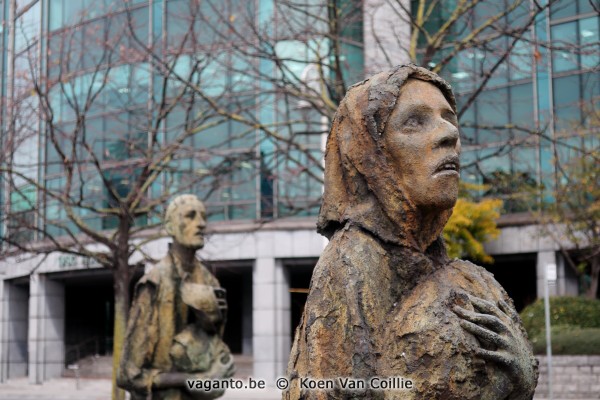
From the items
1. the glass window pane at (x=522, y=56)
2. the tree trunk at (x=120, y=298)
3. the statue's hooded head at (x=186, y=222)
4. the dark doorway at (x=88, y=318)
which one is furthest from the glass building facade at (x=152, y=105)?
the dark doorway at (x=88, y=318)

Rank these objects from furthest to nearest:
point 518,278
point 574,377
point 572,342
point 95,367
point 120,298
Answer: point 95,367 < point 518,278 < point 572,342 < point 574,377 < point 120,298

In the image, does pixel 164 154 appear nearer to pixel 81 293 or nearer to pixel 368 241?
pixel 368 241

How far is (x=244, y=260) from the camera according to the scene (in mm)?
28000

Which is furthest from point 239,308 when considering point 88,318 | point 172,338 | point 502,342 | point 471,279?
point 502,342

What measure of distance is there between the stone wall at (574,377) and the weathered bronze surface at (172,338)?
1219 cm

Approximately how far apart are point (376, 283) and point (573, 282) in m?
21.8

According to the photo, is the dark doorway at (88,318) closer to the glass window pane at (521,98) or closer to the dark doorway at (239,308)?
the dark doorway at (239,308)

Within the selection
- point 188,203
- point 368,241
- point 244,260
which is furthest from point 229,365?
point 244,260

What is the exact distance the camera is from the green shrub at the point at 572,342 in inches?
772

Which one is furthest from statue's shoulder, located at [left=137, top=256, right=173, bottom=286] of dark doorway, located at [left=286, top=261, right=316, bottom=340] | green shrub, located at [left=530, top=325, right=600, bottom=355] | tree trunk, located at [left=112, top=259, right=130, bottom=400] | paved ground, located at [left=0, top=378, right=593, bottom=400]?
dark doorway, located at [left=286, top=261, right=316, bottom=340]

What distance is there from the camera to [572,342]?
65.1 feet

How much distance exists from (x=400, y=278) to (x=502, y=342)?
54cm

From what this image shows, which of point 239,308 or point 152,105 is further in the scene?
point 239,308

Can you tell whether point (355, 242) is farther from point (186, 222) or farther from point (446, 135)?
point (186, 222)
